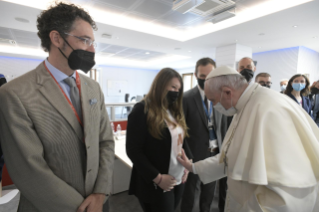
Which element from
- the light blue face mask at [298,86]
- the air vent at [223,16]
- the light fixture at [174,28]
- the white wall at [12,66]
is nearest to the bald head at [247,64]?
the light blue face mask at [298,86]

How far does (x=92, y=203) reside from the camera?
0.95 m

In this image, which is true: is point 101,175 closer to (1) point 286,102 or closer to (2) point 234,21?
(1) point 286,102

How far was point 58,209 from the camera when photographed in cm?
84

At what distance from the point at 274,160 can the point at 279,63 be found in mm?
7237

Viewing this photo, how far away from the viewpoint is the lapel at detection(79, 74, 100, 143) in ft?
3.09

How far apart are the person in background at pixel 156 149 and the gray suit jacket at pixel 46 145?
14.4 inches

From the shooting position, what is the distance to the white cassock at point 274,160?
85 cm

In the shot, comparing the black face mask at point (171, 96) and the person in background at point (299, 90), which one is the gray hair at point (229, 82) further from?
the person in background at point (299, 90)

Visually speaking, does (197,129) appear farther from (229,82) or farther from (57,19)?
(57,19)

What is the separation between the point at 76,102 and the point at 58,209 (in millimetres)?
570

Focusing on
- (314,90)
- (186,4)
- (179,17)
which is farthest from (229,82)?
(314,90)

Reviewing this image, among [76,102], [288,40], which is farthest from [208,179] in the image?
[288,40]

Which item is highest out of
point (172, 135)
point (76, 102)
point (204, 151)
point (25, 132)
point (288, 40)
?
point (288, 40)

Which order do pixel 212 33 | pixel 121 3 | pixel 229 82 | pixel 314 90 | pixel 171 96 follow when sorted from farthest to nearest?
pixel 212 33 < pixel 314 90 < pixel 121 3 < pixel 171 96 < pixel 229 82
